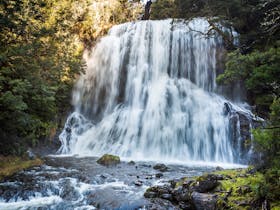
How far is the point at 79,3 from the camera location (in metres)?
19.2

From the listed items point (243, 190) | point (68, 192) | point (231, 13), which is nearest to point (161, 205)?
point (243, 190)

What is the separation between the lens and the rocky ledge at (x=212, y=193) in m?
4.45

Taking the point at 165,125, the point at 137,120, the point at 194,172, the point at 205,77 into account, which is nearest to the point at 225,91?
the point at 205,77

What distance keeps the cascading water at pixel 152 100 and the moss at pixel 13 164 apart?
13.6 ft

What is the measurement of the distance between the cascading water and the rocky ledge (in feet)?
22.1

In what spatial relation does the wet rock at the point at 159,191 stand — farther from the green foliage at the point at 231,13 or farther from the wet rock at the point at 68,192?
the green foliage at the point at 231,13

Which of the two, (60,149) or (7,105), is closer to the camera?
(7,105)

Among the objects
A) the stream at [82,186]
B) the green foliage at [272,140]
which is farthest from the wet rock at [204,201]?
the green foliage at [272,140]

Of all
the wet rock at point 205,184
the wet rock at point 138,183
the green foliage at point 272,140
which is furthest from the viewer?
the wet rock at point 138,183

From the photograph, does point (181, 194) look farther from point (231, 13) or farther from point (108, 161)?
point (231, 13)

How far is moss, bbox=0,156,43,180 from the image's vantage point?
830 centimetres

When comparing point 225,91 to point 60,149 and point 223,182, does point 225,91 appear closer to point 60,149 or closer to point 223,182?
point 60,149

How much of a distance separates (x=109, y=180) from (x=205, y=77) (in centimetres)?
1107

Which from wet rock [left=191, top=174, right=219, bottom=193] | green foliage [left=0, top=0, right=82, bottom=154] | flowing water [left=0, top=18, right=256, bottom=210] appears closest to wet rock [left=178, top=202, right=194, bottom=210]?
wet rock [left=191, top=174, right=219, bottom=193]
